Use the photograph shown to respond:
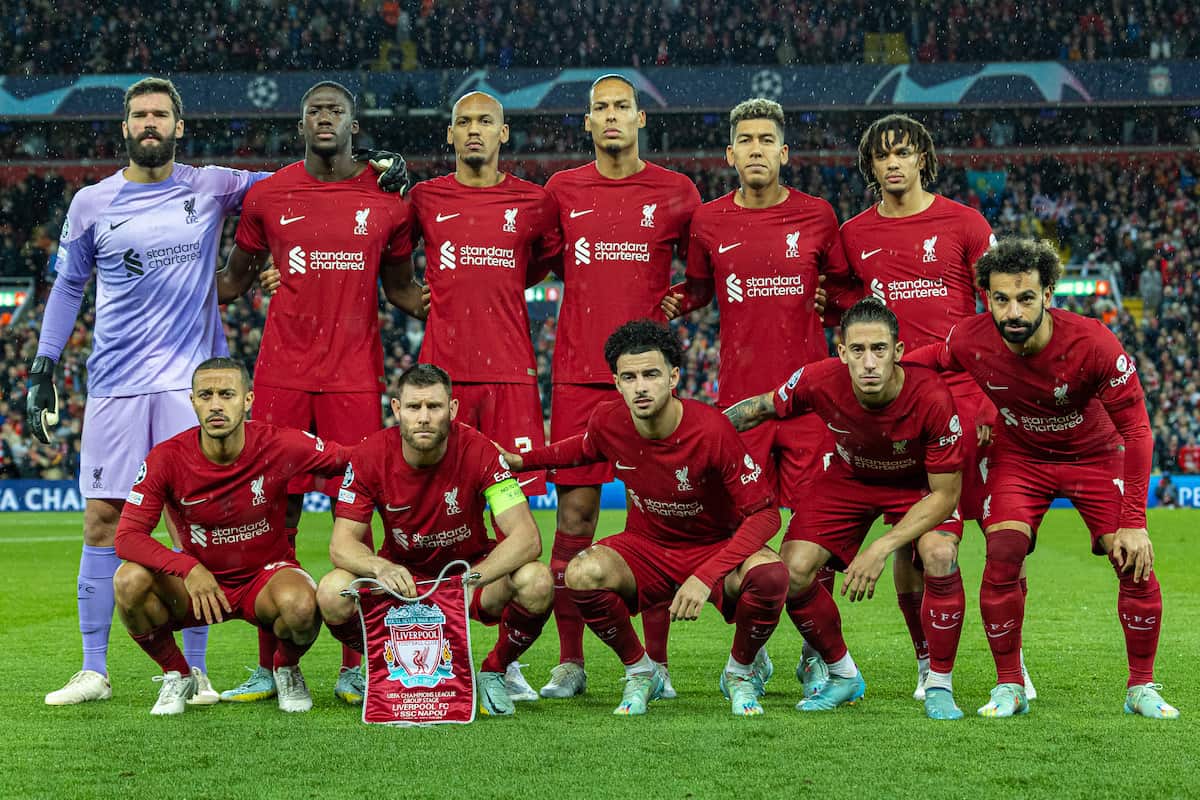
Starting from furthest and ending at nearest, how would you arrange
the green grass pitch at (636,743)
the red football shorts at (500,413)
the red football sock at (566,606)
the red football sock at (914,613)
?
1. the red football shorts at (500,413)
2. the red football sock at (566,606)
3. the red football sock at (914,613)
4. the green grass pitch at (636,743)

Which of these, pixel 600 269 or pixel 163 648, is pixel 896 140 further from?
pixel 163 648

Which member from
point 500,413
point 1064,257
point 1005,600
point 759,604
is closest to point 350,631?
point 500,413

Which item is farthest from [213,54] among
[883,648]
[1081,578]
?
[883,648]

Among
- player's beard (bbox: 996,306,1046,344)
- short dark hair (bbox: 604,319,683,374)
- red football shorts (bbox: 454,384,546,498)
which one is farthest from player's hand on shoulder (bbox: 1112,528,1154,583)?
red football shorts (bbox: 454,384,546,498)

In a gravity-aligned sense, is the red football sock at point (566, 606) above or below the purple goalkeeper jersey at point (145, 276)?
below

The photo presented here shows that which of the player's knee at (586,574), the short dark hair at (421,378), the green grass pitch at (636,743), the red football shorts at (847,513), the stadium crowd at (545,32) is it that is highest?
the stadium crowd at (545,32)

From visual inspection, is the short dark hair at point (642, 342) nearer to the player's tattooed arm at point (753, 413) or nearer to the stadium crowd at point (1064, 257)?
the player's tattooed arm at point (753, 413)

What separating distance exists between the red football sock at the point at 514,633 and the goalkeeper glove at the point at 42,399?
230 cm

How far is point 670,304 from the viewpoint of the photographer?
20.8 feet

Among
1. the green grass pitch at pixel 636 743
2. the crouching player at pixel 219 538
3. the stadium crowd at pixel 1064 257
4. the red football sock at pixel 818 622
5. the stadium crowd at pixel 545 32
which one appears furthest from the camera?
the stadium crowd at pixel 545 32

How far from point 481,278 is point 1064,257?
2426cm

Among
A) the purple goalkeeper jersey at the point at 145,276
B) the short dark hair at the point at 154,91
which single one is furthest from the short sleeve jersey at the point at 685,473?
the short dark hair at the point at 154,91

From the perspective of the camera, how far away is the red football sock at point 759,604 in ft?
17.4

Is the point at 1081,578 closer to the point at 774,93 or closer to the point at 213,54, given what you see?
the point at 774,93
